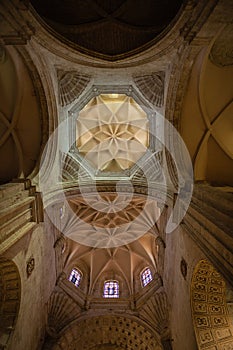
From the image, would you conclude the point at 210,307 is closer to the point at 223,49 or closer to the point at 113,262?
the point at 223,49

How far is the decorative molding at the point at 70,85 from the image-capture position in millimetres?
10750

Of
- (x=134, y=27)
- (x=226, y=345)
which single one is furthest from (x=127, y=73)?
(x=226, y=345)

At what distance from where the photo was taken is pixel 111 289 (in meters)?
17.4

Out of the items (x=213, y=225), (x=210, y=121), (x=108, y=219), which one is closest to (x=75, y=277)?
(x=108, y=219)

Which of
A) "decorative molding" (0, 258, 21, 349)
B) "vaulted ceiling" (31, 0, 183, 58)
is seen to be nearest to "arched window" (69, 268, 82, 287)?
"decorative molding" (0, 258, 21, 349)

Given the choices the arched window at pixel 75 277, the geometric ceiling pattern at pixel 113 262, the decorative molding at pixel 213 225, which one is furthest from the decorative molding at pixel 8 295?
the arched window at pixel 75 277

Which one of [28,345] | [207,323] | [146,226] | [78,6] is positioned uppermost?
[78,6]

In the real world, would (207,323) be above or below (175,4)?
below

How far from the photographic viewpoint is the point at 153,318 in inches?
557

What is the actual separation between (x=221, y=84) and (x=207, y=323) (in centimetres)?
719

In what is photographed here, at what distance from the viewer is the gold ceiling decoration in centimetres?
1426

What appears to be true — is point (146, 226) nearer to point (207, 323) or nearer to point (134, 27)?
point (207, 323)

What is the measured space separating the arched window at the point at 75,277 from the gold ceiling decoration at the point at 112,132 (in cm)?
666

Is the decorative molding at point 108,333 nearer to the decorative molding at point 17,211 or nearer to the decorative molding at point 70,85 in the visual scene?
the decorative molding at point 17,211
